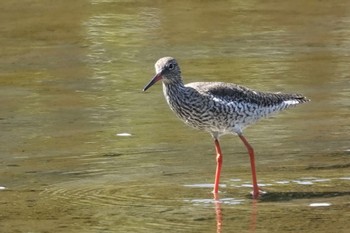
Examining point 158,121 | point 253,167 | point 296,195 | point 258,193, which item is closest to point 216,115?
point 253,167

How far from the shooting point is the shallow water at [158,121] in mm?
9727

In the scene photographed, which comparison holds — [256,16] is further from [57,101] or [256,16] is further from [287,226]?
[287,226]

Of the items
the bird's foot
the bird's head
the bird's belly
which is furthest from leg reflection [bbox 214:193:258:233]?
the bird's head

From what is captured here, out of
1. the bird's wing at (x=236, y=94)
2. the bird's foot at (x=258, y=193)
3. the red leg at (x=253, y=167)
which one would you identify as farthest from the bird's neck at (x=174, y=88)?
the bird's foot at (x=258, y=193)

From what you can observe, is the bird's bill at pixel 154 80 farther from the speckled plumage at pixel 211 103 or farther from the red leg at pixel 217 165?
the red leg at pixel 217 165

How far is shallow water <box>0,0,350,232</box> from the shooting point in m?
9.73

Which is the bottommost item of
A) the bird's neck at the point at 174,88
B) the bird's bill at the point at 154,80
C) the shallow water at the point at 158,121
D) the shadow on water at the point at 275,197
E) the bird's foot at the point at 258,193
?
the shallow water at the point at 158,121

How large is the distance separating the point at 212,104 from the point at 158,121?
236cm

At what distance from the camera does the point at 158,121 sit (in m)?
13.2

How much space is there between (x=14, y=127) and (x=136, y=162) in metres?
2.13

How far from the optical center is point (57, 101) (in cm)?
1416

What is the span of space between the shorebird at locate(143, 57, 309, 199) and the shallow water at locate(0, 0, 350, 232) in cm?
43

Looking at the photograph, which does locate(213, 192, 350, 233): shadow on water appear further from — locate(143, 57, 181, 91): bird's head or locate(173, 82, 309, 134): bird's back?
locate(143, 57, 181, 91): bird's head

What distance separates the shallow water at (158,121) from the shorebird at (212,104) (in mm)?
429
